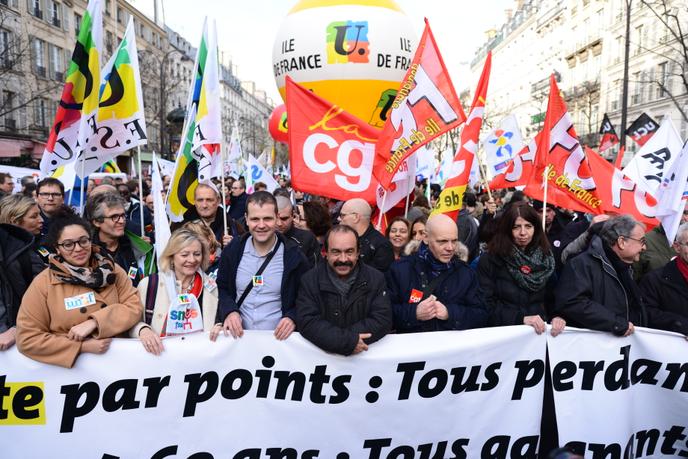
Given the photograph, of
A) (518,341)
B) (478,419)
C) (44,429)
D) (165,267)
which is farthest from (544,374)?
(44,429)

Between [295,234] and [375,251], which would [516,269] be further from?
[295,234]

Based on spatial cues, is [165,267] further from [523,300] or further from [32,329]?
[523,300]

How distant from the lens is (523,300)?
3.77 meters

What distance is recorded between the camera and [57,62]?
3619cm

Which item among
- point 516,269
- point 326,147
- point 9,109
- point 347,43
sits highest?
point 9,109

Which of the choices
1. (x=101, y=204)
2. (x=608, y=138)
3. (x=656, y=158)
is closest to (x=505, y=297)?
(x=101, y=204)

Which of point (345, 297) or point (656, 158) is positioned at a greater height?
point (656, 158)

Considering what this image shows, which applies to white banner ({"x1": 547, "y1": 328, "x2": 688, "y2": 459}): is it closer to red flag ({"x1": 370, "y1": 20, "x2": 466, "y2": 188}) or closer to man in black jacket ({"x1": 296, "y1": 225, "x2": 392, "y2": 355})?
man in black jacket ({"x1": 296, "y1": 225, "x2": 392, "y2": 355})

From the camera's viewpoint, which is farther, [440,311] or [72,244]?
[440,311]

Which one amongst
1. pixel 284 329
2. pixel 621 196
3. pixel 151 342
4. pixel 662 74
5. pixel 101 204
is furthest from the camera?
pixel 662 74

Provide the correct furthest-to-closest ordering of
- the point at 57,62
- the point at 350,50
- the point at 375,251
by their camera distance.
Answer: the point at 57,62 < the point at 350,50 < the point at 375,251

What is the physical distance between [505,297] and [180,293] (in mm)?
2170

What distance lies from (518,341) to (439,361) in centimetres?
54

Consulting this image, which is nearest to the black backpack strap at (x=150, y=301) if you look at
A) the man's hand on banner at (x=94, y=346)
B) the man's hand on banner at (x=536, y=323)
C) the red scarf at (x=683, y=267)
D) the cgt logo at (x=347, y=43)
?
the man's hand on banner at (x=94, y=346)
